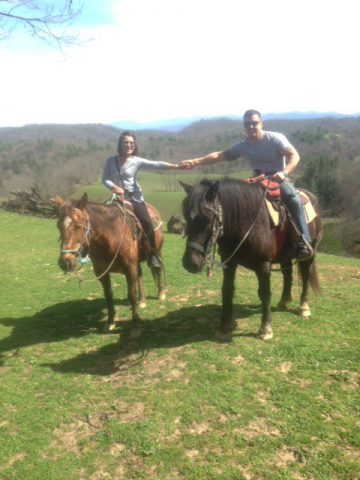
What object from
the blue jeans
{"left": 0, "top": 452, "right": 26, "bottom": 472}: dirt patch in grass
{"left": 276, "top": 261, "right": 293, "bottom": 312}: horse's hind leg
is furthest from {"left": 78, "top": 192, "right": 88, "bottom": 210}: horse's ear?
{"left": 276, "top": 261, "right": 293, "bottom": 312}: horse's hind leg

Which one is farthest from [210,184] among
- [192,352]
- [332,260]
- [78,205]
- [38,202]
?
[38,202]

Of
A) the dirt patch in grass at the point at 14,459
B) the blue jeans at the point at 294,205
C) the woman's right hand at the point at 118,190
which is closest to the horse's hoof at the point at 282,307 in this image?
the blue jeans at the point at 294,205

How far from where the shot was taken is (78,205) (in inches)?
150

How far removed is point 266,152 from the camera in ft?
14.1

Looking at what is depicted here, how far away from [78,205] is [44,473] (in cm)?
265

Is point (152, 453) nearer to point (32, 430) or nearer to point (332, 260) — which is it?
point (32, 430)

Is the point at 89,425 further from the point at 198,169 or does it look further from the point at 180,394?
the point at 198,169

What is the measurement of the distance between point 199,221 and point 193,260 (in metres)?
0.44

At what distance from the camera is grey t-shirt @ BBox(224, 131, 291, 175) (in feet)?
13.8

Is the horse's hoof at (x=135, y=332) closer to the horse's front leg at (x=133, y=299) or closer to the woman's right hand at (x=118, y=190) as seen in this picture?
the horse's front leg at (x=133, y=299)

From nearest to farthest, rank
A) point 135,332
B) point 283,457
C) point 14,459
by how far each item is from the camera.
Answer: point 283,457 < point 14,459 < point 135,332

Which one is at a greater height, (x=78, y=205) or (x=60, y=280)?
(x=78, y=205)

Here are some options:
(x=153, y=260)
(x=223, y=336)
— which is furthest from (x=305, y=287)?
(x=153, y=260)

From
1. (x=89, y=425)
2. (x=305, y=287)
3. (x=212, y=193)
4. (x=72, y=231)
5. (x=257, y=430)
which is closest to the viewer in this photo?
(x=257, y=430)
